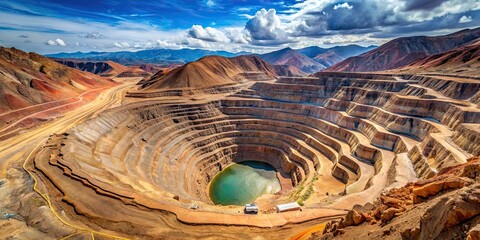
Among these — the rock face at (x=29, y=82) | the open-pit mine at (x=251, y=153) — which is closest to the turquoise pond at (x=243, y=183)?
the open-pit mine at (x=251, y=153)

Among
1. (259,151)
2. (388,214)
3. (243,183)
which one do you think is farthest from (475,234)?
(259,151)

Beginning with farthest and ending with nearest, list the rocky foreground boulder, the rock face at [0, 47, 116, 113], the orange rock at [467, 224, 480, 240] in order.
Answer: the rock face at [0, 47, 116, 113]
the rocky foreground boulder
the orange rock at [467, 224, 480, 240]

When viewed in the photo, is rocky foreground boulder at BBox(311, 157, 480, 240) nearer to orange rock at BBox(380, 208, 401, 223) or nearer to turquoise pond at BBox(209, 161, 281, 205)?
orange rock at BBox(380, 208, 401, 223)

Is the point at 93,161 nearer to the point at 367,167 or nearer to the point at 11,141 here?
the point at 11,141

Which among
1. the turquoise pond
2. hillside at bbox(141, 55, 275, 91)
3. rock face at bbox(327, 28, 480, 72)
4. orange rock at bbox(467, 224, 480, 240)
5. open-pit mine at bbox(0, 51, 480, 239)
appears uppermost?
rock face at bbox(327, 28, 480, 72)

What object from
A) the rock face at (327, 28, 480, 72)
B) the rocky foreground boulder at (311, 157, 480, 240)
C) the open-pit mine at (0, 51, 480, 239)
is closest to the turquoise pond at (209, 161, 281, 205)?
the open-pit mine at (0, 51, 480, 239)

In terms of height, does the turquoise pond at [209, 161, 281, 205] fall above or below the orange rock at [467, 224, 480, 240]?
below

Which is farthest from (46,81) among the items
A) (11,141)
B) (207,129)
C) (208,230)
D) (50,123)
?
(208,230)

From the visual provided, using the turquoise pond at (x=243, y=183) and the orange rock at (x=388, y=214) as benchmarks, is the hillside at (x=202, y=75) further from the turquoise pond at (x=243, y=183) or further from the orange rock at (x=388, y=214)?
the orange rock at (x=388, y=214)
